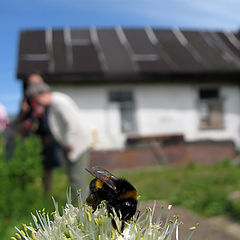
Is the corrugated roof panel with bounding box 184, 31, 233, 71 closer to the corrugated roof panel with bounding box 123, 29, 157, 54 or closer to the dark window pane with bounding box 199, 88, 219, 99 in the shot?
the dark window pane with bounding box 199, 88, 219, 99

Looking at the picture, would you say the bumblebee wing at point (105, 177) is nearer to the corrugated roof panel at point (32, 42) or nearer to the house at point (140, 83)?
the house at point (140, 83)

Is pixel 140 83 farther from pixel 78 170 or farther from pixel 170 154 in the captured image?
pixel 78 170

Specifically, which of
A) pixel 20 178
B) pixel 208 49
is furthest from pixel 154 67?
pixel 20 178

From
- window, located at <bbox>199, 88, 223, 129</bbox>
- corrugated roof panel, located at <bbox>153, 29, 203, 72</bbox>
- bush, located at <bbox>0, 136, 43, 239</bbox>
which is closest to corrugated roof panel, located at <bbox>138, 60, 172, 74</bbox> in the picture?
corrugated roof panel, located at <bbox>153, 29, 203, 72</bbox>

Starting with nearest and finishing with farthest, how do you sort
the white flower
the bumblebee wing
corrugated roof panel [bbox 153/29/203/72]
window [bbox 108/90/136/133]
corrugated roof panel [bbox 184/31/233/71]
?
the white flower
the bumblebee wing
window [bbox 108/90/136/133]
corrugated roof panel [bbox 153/29/203/72]
corrugated roof panel [bbox 184/31/233/71]

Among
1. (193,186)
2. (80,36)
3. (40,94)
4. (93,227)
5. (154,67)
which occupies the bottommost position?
(193,186)

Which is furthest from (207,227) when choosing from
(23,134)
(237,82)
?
(237,82)
